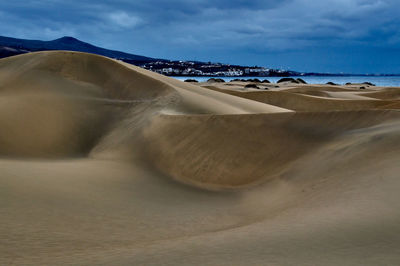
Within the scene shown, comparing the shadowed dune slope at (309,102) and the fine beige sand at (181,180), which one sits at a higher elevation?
the shadowed dune slope at (309,102)

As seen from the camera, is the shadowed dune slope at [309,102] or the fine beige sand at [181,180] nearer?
the fine beige sand at [181,180]

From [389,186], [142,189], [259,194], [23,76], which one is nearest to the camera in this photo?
[389,186]

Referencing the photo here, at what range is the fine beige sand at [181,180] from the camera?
7.73 ft

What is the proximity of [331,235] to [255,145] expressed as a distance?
346 centimetres

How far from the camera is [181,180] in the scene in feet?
17.8

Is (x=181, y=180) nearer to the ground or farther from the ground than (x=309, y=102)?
nearer to the ground

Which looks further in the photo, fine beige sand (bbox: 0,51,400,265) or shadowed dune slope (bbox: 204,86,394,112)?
shadowed dune slope (bbox: 204,86,394,112)

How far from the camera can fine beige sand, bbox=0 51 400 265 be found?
7.73ft

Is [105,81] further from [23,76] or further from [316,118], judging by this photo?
[316,118]

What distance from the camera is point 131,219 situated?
3.57 m

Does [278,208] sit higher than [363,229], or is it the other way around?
[363,229]

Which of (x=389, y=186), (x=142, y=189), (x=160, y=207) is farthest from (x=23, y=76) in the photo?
(x=389, y=186)

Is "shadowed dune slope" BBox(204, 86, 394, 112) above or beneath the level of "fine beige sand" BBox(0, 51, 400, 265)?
above

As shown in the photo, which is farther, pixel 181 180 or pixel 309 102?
pixel 309 102
